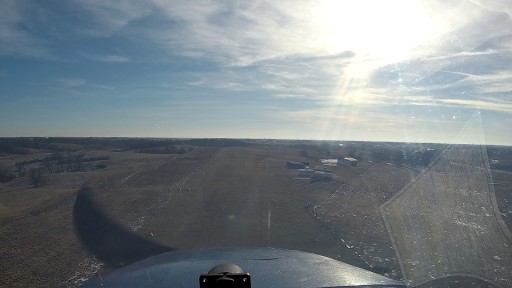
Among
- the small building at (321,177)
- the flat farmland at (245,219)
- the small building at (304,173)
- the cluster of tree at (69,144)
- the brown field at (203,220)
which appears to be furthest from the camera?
the cluster of tree at (69,144)

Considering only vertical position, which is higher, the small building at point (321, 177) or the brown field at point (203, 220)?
the small building at point (321, 177)

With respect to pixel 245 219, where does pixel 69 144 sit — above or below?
above

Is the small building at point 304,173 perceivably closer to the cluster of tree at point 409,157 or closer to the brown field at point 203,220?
the brown field at point 203,220

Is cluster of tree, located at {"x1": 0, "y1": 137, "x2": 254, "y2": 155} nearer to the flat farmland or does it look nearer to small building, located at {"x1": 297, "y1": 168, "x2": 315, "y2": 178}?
small building, located at {"x1": 297, "y1": 168, "x2": 315, "y2": 178}

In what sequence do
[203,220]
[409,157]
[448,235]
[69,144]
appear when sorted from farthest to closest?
[69,144]
[409,157]
[203,220]
[448,235]

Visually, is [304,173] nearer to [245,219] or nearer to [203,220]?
[245,219]

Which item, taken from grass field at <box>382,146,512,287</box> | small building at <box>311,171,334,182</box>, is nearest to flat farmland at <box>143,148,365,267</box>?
grass field at <box>382,146,512,287</box>

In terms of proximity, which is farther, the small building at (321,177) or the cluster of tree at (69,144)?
the cluster of tree at (69,144)

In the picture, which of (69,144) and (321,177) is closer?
(321,177)

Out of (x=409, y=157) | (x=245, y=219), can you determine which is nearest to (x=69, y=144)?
(x=409, y=157)

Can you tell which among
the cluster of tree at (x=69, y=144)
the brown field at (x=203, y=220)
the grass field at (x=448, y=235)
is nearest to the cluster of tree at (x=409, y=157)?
the brown field at (x=203, y=220)
